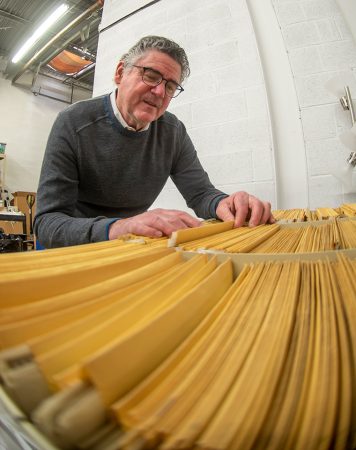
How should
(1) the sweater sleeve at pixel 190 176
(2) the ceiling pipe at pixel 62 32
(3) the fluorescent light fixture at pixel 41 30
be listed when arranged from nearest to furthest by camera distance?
(1) the sweater sleeve at pixel 190 176 → (2) the ceiling pipe at pixel 62 32 → (3) the fluorescent light fixture at pixel 41 30

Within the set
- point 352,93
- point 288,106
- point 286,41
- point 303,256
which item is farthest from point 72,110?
point 352,93

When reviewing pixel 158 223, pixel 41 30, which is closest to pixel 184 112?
pixel 158 223

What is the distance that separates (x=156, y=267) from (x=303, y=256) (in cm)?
20

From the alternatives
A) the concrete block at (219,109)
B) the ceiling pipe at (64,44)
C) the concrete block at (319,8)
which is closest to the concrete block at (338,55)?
the concrete block at (319,8)

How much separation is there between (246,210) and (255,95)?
107 centimetres

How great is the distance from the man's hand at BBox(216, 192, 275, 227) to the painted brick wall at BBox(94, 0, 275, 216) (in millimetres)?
728

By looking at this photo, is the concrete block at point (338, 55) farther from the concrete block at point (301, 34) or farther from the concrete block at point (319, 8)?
the concrete block at point (319, 8)

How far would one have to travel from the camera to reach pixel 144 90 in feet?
3.28

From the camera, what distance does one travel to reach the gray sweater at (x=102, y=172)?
82 centimetres

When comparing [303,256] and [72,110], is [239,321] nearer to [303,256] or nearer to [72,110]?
[303,256]

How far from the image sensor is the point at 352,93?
1.33m

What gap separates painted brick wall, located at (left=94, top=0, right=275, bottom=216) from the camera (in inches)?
58.1

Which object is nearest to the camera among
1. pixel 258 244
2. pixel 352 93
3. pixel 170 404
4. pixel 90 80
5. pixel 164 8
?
pixel 170 404

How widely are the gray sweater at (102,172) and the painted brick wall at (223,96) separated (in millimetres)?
333
